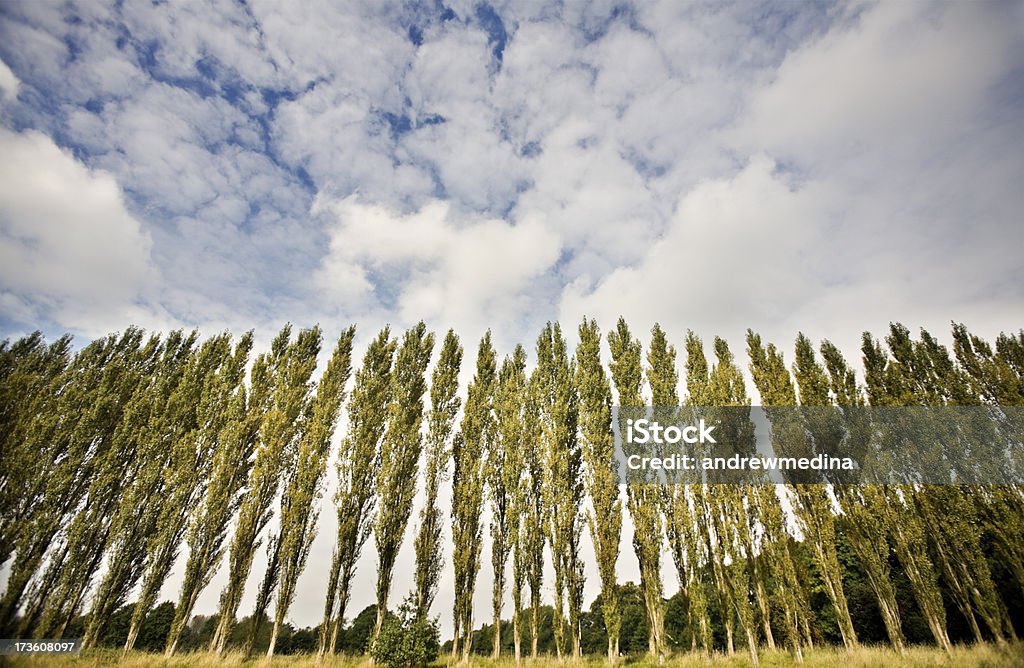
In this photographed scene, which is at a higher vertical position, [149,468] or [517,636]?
[149,468]

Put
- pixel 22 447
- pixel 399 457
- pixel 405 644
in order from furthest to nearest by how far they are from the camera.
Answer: pixel 399 457
pixel 22 447
pixel 405 644

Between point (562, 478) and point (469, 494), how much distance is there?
4.16 metres

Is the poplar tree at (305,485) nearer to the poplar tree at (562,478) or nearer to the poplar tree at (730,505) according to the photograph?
the poplar tree at (562,478)

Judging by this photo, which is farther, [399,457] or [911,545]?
[399,457]

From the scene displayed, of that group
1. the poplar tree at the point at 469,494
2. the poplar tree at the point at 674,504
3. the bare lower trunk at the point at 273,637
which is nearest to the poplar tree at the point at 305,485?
the bare lower trunk at the point at 273,637

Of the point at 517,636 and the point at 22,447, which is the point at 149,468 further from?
the point at 517,636

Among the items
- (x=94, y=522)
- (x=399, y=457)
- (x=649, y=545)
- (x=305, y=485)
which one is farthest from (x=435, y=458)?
(x=94, y=522)

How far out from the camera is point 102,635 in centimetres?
1451

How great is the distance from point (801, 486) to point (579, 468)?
9279 mm

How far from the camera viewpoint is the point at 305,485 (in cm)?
1619

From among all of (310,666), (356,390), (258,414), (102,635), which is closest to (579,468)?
(356,390)

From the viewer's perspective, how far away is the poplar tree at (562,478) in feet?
53.0

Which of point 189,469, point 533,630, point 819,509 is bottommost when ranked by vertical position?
point 533,630

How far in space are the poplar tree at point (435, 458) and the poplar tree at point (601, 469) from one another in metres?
6.31
